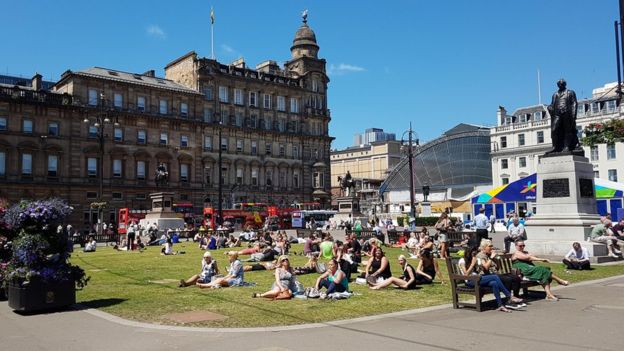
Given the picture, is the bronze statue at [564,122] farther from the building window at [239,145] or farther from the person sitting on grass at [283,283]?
the building window at [239,145]

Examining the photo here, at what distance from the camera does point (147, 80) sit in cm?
7225

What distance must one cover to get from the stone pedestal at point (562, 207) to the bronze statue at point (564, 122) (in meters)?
0.55

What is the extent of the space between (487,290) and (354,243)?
10.2 meters

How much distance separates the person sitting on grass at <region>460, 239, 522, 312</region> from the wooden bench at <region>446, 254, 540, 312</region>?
0.14 metres

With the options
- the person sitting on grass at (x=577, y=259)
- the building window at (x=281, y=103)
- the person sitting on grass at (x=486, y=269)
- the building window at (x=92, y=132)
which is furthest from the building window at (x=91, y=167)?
the person sitting on grass at (x=486, y=269)

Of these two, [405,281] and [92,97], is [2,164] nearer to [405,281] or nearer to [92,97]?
[92,97]

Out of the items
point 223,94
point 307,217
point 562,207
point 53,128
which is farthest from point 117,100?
point 562,207

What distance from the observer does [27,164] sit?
59875 mm

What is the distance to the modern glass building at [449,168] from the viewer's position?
96062 millimetres

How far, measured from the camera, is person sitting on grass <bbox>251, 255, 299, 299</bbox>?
1257 centimetres

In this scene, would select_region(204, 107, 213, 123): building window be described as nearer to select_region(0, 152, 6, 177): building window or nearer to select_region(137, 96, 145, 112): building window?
select_region(137, 96, 145, 112): building window

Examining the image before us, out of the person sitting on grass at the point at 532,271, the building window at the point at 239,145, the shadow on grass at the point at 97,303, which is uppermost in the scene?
the building window at the point at 239,145

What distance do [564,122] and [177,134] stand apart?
57650mm

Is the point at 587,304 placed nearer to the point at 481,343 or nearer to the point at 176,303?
the point at 481,343
